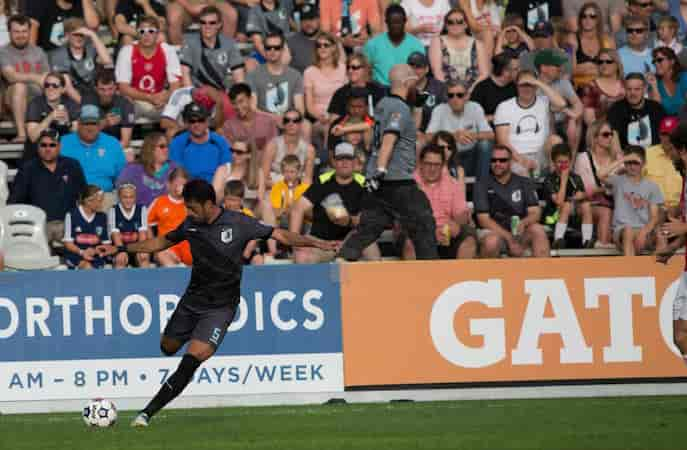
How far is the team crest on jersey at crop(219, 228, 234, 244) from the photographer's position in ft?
41.3

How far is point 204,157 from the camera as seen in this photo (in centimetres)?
1778

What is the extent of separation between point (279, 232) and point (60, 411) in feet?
12.7

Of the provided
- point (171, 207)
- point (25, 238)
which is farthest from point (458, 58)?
point (25, 238)

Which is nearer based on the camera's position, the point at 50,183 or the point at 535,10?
the point at 50,183

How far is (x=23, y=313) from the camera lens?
15203 mm

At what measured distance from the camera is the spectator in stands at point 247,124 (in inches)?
718

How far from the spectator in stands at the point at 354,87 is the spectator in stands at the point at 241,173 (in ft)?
4.01

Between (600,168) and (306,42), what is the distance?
180 inches

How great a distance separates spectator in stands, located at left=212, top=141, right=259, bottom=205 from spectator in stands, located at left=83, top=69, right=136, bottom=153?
60.5 inches

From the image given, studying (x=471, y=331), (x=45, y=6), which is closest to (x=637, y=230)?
(x=471, y=331)

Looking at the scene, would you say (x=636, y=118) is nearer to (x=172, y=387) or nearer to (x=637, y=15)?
(x=637, y=15)

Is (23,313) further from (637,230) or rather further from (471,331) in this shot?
A: (637,230)

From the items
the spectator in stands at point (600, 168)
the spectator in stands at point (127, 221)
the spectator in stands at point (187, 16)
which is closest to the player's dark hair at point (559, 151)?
the spectator in stands at point (600, 168)

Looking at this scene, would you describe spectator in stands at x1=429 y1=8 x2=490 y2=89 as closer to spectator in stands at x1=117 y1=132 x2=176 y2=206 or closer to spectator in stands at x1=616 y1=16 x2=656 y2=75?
spectator in stands at x1=616 y1=16 x2=656 y2=75
